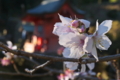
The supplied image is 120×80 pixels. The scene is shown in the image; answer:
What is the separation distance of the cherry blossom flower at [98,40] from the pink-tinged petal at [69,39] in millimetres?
24

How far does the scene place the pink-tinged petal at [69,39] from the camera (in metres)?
0.40

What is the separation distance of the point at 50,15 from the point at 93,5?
15.1 ft

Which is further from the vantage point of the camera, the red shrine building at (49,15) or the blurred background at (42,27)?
the red shrine building at (49,15)

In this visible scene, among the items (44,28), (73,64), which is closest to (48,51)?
(44,28)

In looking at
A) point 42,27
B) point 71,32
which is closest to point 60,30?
point 71,32

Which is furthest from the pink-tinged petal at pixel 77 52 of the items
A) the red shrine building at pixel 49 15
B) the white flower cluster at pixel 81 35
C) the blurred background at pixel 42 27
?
the red shrine building at pixel 49 15

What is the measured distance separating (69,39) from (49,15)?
3.97m

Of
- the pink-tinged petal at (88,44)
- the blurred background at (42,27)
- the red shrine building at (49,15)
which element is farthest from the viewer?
the red shrine building at (49,15)

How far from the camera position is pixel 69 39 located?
406 mm

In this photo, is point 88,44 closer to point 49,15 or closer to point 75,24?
point 75,24

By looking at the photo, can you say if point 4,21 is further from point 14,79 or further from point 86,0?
point 14,79

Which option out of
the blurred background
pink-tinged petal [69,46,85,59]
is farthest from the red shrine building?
pink-tinged petal [69,46,85,59]

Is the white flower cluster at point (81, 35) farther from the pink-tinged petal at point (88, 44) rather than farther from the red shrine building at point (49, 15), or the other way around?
the red shrine building at point (49, 15)

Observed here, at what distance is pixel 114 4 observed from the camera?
8.60m
